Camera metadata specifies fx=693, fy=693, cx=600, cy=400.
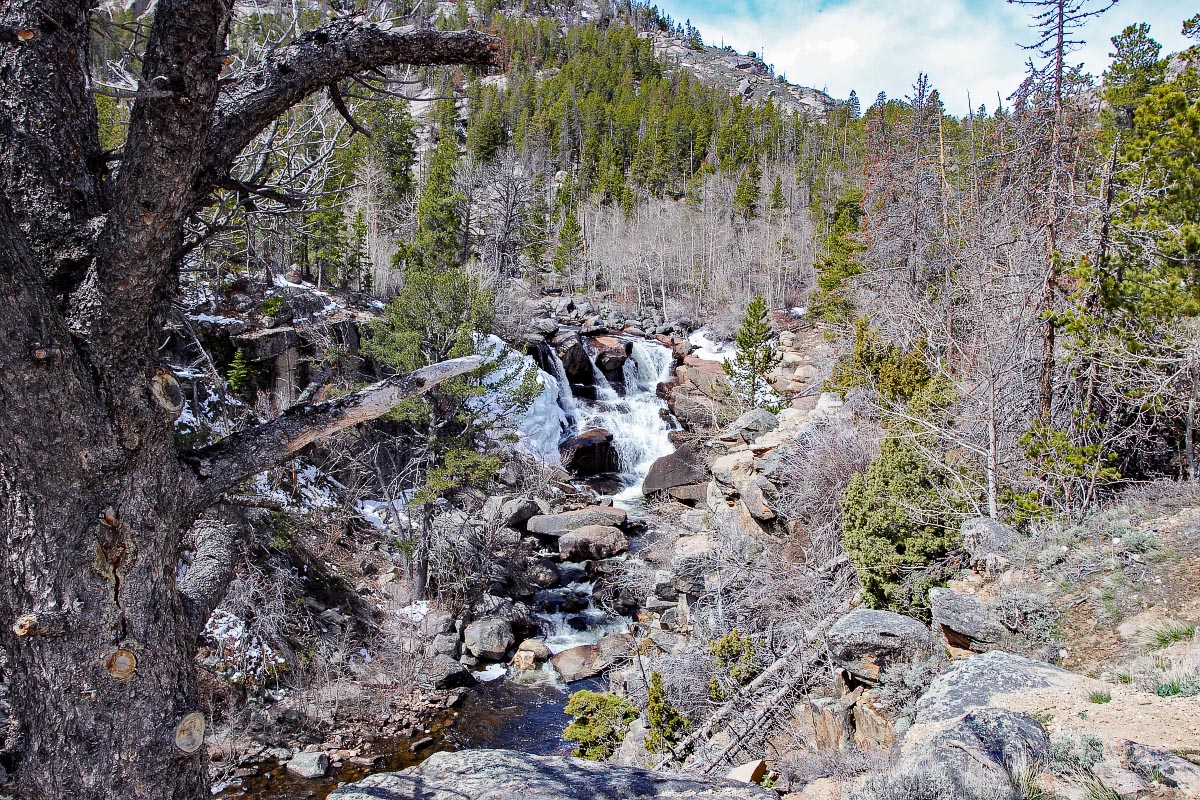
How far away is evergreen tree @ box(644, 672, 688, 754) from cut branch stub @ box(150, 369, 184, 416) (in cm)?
763

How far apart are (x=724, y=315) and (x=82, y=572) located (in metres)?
42.8

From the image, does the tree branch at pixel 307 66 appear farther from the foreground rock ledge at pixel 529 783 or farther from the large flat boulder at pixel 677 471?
the large flat boulder at pixel 677 471

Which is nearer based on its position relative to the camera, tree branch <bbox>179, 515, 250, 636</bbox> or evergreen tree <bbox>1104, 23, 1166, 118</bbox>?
tree branch <bbox>179, 515, 250, 636</bbox>

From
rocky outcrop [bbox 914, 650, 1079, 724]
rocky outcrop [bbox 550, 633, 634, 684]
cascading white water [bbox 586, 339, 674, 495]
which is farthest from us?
cascading white water [bbox 586, 339, 674, 495]

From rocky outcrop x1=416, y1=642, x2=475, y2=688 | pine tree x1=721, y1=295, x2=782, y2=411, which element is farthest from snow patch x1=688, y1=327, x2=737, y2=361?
rocky outcrop x1=416, y1=642, x2=475, y2=688

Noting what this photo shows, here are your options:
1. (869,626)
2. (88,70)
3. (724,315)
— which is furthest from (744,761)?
(724,315)

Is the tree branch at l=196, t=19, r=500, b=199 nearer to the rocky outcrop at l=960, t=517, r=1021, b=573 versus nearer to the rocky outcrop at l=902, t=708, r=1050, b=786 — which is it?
the rocky outcrop at l=902, t=708, r=1050, b=786

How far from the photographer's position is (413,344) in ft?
51.8

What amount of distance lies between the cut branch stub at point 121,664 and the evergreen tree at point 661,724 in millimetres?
7352

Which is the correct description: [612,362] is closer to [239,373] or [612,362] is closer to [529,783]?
[239,373]

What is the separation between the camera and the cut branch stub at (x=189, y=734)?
104 inches

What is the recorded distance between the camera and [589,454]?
25938mm

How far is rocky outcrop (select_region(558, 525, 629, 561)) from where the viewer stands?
19.3 meters

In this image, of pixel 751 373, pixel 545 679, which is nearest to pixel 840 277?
pixel 751 373
